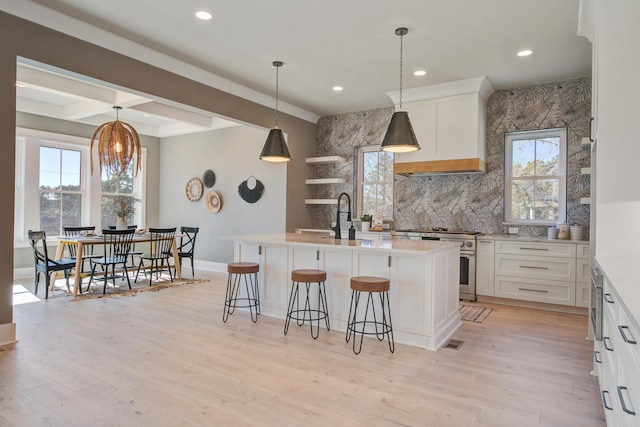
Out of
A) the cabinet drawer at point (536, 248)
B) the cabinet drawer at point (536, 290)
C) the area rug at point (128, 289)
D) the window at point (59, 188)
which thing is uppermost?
the window at point (59, 188)

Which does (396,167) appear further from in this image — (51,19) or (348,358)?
(51,19)

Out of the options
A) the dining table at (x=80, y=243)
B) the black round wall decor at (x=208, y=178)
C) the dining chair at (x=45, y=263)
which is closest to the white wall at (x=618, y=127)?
the dining table at (x=80, y=243)

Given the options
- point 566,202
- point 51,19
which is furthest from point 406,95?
point 51,19

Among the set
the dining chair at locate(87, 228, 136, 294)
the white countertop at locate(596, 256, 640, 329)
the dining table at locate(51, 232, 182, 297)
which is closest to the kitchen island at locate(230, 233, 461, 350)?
the white countertop at locate(596, 256, 640, 329)

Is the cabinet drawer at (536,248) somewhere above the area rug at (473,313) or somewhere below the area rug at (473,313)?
above

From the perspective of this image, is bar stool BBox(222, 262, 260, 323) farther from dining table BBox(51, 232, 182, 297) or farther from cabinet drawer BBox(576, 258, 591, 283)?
cabinet drawer BBox(576, 258, 591, 283)

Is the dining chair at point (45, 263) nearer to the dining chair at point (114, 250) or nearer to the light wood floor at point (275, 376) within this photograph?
the dining chair at point (114, 250)

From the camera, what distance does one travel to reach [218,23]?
3.73m

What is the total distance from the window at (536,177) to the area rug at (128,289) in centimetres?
484

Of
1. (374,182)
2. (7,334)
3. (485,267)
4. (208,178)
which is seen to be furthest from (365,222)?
(7,334)

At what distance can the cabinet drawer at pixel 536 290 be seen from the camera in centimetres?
466

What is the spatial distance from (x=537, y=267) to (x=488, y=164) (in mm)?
1570

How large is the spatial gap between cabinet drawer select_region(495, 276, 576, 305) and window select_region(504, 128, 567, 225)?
89 cm

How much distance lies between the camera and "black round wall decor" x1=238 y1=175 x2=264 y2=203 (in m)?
6.99
